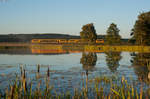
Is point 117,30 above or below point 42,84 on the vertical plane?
above

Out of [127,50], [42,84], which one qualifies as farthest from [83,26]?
[42,84]

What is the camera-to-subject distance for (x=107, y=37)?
59.6 metres

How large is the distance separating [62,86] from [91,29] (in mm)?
57379

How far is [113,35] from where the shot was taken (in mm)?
58938

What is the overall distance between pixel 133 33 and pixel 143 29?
5205mm

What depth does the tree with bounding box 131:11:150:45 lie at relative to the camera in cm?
4084

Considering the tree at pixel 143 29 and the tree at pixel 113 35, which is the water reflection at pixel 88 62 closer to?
the tree at pixel 143 29

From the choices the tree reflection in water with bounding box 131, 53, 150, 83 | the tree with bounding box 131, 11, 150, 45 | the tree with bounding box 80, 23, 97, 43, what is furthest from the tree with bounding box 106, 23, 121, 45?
the tree reflection in water with bounding box 131, 53, 150, 83

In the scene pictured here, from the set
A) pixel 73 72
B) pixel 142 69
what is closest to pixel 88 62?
pixel 142 69

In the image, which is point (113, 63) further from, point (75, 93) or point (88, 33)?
point (88, 33)

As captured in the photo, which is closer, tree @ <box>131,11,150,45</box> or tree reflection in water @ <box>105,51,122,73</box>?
tree reflection in water @ <box>105,51,122,73</box>

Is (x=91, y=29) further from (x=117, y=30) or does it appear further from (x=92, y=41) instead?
(x=117, y=30)

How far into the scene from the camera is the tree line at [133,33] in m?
41.1

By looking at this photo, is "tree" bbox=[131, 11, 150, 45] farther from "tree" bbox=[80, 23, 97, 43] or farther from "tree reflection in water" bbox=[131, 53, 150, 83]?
"tree" bbox=[80, 23, 97, 43]
